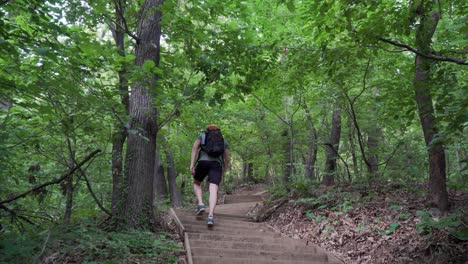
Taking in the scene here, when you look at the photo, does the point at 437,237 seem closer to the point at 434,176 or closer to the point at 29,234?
the point at 434,176

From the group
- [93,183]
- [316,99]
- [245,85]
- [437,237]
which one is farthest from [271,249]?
[316,99]

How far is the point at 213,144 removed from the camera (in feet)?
21.3

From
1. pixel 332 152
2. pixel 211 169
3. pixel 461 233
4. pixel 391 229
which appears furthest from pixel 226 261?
pixel 332 152

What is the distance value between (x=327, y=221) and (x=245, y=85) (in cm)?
313

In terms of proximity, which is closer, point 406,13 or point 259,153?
point 406,13

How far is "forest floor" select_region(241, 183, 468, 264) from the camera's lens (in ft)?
14.6

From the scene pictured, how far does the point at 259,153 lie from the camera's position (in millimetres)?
16250

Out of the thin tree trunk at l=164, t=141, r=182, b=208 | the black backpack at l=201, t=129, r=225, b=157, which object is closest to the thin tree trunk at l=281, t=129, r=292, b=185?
the thin tree trunk at l=164, t=141, r=182, b=208

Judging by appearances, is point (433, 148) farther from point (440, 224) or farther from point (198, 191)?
point (198, 191)

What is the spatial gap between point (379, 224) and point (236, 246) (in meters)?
2.54

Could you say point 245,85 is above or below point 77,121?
above

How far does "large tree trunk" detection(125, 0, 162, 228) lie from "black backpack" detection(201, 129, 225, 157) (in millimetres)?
1128

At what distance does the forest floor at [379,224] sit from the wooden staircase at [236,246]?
1.73 ft

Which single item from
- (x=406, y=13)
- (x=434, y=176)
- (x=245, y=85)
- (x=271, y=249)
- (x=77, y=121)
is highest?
(x=406, y=13)
